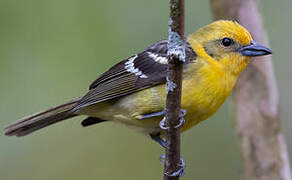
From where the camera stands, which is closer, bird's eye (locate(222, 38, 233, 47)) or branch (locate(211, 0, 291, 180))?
bird's eye (locate(222, 38, 233, 47))

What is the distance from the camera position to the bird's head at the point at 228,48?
12.7 feet

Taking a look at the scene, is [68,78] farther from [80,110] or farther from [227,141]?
[227,141]

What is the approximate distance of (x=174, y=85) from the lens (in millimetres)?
2842

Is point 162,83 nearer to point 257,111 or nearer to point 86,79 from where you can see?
point 257,111

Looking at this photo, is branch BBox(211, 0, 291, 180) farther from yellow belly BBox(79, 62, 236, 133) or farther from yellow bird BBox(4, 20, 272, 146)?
yellow belly BBox(79, 62, 236, 133)

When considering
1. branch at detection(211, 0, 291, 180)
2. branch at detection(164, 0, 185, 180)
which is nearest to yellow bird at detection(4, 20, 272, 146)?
branch at detection(164, 0, 185, 180)

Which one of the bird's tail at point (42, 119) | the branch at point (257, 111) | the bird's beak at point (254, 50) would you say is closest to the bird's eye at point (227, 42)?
the bird's beak at point (254, 50)

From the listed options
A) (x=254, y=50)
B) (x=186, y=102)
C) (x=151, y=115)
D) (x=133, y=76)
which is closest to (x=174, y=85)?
(x=186, y=102)

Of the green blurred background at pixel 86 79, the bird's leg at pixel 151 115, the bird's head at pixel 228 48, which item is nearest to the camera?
the bird's leg at pixel 151 115

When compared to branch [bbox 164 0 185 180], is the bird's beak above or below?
above

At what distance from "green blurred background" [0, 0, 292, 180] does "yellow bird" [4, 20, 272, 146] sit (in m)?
1.05

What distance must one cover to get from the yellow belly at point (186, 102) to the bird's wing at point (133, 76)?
0.07 meters

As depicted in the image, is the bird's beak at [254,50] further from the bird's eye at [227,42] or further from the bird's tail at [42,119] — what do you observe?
the bird's tail at [42,119]

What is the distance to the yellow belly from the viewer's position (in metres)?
3.58
